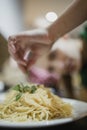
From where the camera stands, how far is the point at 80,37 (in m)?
0.99

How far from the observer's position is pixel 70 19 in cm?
79

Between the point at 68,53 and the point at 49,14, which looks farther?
the point at 68,53

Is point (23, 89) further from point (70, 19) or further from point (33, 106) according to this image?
point (70, 19)

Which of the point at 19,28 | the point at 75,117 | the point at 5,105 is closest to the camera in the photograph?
the point at 75,117

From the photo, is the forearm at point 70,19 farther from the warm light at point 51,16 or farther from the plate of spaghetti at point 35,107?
the plate of spaghetti at point 35,107

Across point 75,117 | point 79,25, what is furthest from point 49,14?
point 75,117

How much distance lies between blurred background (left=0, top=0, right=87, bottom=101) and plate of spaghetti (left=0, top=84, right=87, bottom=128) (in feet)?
0.35

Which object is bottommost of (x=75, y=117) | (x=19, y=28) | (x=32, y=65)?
(x=75, y=117)

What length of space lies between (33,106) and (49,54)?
21 centimetres

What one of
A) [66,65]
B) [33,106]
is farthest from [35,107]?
[66,65]

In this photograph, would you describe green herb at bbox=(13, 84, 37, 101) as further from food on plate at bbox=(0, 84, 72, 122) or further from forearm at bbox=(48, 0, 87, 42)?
forearm at bbox=(48, 0, 87, 42)

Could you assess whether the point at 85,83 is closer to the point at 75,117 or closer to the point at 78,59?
the point at 78,59

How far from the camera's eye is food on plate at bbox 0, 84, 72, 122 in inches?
27.8

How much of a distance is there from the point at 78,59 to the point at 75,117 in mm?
415
